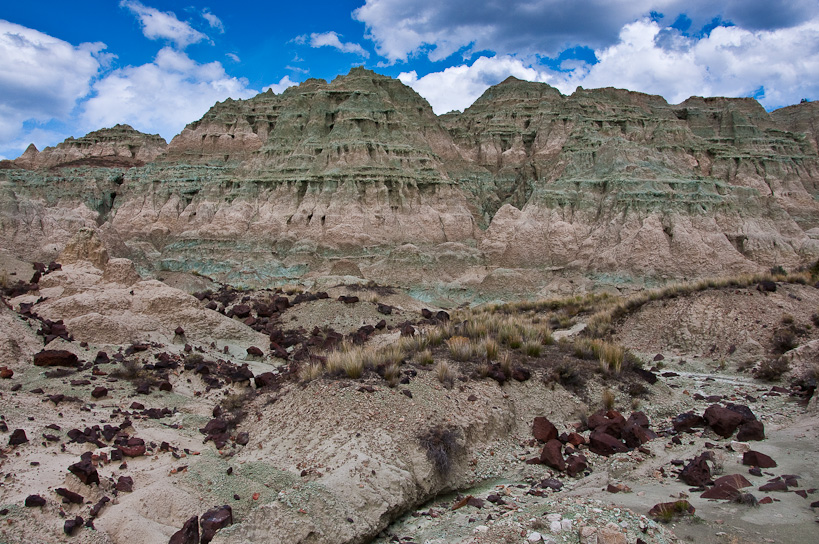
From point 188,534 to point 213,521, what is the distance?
1.09ft

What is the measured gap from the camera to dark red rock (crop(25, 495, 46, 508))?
6.31 m

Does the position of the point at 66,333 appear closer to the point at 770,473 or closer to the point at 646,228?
the point at 770,473

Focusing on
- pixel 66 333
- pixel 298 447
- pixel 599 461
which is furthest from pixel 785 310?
pixel 66 333

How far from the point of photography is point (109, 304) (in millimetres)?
17203

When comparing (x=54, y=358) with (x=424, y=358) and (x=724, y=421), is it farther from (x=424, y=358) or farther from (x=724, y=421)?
(x=724, y=421)

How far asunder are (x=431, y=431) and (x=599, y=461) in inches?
111

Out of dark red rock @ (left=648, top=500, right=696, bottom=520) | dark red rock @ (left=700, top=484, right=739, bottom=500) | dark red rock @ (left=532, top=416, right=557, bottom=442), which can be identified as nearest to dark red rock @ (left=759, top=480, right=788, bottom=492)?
dark red rock @ (left=700, top=484, right=739, bottom=500)

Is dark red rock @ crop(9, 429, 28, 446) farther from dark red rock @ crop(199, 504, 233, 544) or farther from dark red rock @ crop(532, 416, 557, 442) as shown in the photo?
dark red rock @ crop(532, 416, 557, 442)

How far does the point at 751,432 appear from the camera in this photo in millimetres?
8859

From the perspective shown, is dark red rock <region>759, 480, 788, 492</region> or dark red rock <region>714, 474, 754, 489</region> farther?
dark red rock <region>714, 474, 754, 489</region>

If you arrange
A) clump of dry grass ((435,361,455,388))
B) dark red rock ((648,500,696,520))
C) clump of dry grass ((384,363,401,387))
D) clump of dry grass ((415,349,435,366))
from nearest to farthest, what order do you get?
dark red rock ((648,500,696,520)) → clump of dry grass ((384,363,401,387)) → clump of dry grass ((435,361,455,388)) → clump of dry grass ((415,349,435,366))

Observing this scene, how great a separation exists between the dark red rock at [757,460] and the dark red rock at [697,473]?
678 mm

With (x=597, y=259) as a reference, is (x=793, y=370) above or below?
below

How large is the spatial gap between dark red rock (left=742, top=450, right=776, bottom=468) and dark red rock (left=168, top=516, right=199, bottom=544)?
740 centimetres
